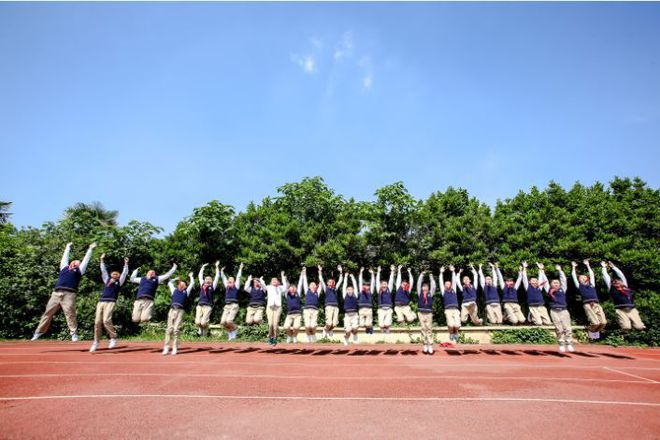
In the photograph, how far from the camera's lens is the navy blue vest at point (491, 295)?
12.5 m

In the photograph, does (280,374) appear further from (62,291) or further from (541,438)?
(62,291)

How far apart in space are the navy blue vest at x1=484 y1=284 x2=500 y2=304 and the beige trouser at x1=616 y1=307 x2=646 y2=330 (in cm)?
330

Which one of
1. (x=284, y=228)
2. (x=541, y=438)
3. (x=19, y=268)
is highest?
(x=284, y=228)

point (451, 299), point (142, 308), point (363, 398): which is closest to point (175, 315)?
point (142, 308)

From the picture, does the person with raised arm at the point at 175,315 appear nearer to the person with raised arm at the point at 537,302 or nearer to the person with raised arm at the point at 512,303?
the person with raised arm at the point at 512,303

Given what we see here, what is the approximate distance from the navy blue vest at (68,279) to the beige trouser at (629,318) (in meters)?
15.4

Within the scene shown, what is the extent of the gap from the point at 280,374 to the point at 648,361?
10.0m

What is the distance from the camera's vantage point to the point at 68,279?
9.92 meters

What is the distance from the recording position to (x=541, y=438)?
3.95 metres

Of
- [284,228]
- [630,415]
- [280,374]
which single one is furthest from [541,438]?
[284,228]

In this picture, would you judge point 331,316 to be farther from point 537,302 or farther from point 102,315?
point 102,315

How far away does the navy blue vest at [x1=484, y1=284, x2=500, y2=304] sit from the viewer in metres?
12.5

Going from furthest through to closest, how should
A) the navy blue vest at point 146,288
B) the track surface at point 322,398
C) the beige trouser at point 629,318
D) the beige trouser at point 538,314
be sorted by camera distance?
the beige trouser at point 538,314
the navy blue vest at point 146,288
the beige trouser at point 629,318
the track surface at point 322,398

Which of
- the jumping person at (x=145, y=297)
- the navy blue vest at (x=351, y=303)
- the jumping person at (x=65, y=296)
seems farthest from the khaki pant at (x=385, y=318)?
→ the jumping person at (x=65, y=296)
